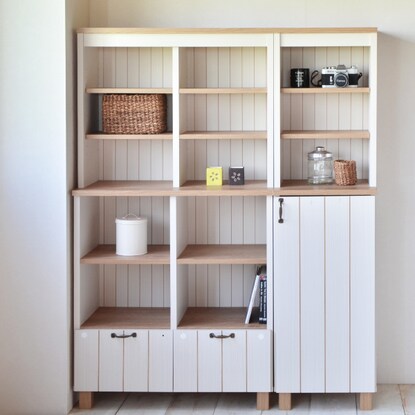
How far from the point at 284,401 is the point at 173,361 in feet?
1.91

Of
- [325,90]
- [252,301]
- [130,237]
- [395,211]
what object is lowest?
[252,301]

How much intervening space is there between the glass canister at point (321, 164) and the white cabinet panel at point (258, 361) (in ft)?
2.75

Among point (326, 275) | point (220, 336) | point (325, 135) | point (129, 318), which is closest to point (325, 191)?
point (325, 135)

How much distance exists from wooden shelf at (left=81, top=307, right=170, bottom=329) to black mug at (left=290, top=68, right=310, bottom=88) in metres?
1.36

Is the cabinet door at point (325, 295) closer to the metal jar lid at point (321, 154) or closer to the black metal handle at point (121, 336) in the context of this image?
the metal jar lid at point (321, 154)

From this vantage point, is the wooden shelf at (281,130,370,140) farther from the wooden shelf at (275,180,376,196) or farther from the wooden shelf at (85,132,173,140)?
the wooden shelf at (85,132,173,140)

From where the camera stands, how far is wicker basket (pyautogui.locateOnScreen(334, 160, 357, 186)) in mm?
4578

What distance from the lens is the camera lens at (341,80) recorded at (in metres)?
4.61

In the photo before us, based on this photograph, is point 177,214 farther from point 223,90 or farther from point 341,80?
point 341,80

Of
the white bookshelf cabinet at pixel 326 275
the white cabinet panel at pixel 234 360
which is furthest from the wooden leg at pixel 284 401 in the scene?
the white cabinet panel at pixel 234 360

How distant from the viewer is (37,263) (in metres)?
4.44

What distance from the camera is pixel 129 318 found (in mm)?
4758

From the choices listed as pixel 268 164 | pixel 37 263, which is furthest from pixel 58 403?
pixel 268 164

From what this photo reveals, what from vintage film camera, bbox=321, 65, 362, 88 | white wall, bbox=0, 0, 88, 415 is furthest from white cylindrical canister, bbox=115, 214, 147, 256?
vintage film camera, bbox=321, 65, 362, 88
